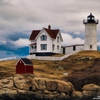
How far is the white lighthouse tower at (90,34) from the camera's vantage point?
96.2 metres

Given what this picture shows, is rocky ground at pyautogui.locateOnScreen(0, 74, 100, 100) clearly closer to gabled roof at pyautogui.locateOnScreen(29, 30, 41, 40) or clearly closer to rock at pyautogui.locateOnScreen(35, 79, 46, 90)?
rock at pyautogui.locateOnScreen(35, 79, 46, 90)

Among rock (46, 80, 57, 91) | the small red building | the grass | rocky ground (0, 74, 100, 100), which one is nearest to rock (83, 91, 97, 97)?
rocky ground (0, 74, 100, 100)

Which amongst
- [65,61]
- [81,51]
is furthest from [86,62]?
[81,51]

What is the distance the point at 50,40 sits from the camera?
95.8 metres

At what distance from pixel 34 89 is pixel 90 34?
3984 centimetres

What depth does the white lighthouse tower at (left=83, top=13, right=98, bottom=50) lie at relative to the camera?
9625cm

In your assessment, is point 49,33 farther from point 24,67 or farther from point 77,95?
point 77,95

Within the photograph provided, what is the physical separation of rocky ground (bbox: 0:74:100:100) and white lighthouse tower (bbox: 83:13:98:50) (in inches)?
1409

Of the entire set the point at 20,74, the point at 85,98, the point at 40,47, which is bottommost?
the point at 85,98

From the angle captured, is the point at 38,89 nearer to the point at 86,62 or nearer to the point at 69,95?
the point at 69,95

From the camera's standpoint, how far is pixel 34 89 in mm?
60281

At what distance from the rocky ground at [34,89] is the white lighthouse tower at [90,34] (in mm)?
35786

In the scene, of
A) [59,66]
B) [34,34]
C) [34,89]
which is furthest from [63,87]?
[34,34]

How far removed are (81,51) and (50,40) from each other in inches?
358
